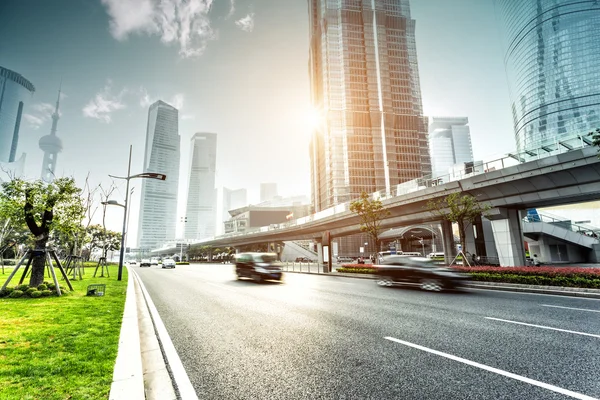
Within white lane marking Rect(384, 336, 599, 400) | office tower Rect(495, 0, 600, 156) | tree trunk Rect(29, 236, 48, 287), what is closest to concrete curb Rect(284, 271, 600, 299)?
white lane marking Rect(384, 336, 599, 400)

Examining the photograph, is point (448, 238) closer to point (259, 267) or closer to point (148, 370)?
point (259, 267)

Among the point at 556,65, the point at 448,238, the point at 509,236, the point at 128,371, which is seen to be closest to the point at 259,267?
the point at 128,371

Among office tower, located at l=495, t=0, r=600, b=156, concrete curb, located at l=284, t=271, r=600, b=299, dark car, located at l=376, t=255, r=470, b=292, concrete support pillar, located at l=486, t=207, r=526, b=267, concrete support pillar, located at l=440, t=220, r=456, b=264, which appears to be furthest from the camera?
office tower, located at l=495, t=0, r=600, b=156

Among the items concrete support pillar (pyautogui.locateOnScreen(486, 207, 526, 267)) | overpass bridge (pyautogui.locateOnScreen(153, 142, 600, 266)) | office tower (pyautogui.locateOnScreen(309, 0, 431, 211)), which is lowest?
concrete support pillar (pyautogui.locateOnScreen(486, 207, 526, 267))

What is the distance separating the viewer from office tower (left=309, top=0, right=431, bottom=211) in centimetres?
9825

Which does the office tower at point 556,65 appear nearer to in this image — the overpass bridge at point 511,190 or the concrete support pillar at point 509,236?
the overpass bridge at point 511,190

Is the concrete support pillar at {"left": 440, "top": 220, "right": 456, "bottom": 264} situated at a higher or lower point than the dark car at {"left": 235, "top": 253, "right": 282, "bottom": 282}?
higher

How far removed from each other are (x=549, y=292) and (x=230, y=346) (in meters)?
14.1

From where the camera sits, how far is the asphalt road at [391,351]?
3406 mm

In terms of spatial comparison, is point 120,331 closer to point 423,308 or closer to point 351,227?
point 423,308

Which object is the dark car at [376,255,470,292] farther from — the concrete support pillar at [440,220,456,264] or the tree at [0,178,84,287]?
the concrete support pillar at [440,220,456,264]

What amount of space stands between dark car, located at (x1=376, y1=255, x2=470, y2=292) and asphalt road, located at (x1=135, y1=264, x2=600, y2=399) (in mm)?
3640

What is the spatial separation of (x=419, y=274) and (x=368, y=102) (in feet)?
331

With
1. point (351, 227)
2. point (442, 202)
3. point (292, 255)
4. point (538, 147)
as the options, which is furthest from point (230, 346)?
point (292, 255)
